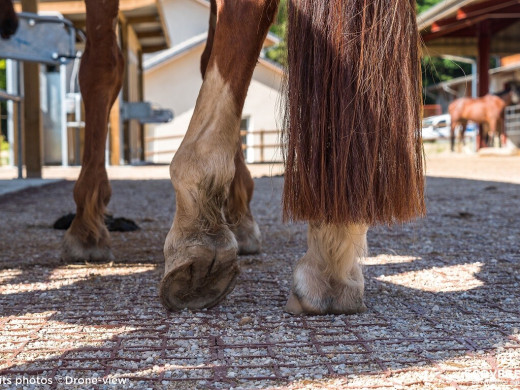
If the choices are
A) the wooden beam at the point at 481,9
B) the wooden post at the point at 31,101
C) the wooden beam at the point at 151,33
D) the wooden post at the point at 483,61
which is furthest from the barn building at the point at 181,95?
the wooden post at the point at 31,101

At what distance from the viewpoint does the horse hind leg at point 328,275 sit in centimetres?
196

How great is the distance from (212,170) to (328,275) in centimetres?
41

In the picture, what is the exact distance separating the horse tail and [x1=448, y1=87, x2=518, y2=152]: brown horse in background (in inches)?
704

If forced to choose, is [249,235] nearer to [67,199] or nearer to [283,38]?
[283,38]

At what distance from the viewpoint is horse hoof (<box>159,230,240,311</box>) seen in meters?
2.00

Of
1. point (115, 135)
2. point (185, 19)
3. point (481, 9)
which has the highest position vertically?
point (185, 19)

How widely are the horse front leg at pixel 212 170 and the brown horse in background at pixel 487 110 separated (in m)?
17.9

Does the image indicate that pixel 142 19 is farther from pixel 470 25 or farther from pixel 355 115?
pixel 355 115

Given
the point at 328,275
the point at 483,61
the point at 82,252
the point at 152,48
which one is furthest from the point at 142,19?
the point at 328,275

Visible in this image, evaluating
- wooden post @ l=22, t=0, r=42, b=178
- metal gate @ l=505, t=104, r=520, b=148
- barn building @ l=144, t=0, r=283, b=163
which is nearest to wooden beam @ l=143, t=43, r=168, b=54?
barn building @ l=144, t=0, r=283, b=163

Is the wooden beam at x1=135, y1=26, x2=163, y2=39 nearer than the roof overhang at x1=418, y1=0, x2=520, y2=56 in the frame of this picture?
No

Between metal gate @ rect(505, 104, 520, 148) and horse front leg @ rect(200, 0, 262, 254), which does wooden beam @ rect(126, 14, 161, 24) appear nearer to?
metal gate @ rect(505, 104, 520, 148)

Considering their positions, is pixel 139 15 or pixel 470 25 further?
pixel 470 25

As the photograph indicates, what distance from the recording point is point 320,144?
6.07 ft
